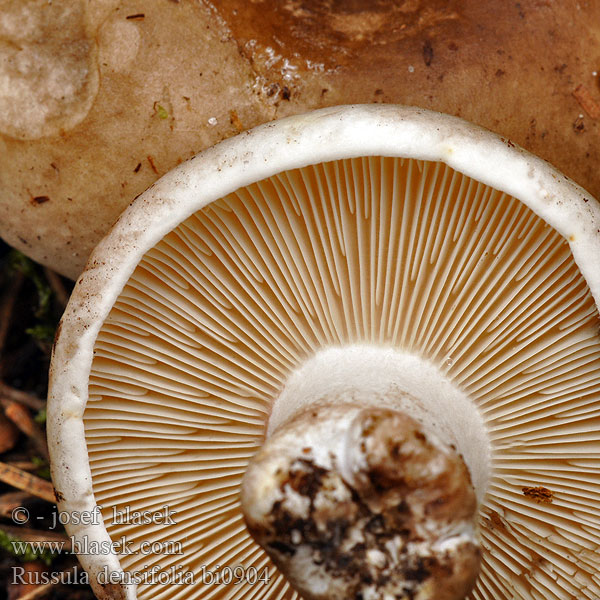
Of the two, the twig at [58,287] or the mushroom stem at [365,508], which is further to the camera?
the twig at [58,287]

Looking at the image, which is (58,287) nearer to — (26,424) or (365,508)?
(26,424)

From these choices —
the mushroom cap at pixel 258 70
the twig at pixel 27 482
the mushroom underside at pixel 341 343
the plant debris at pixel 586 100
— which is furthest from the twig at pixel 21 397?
the plant debris at pixel 586 100

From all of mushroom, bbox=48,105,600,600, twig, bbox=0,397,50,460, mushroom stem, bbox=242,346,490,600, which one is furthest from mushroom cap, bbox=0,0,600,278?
twig, bbox=0,397,50,460

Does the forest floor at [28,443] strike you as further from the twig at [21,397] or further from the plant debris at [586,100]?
the plant debris at [586,100]

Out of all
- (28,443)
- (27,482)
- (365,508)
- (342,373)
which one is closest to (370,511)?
(365,508)

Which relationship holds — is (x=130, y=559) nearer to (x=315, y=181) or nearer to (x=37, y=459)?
(x=37, y=459)

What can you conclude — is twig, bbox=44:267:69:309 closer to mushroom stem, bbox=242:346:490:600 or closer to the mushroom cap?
the mushroom cap
